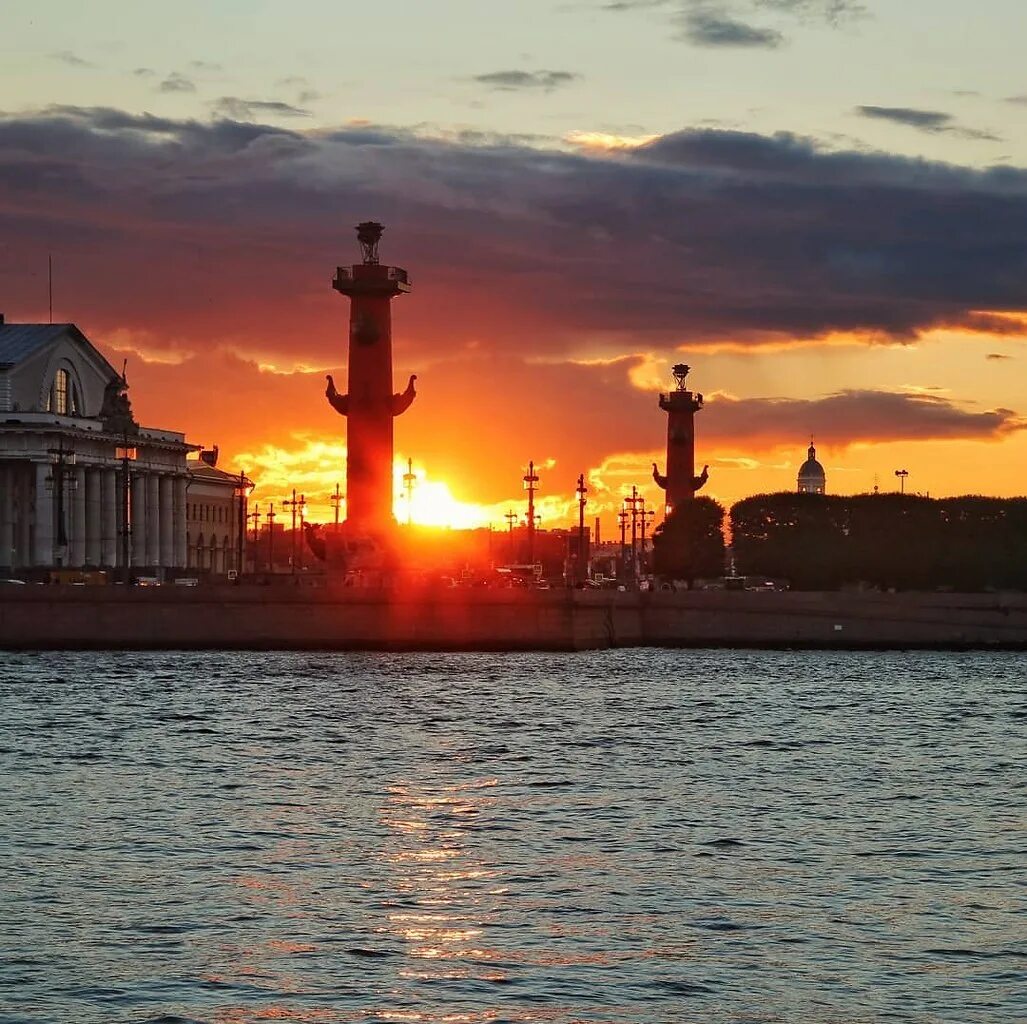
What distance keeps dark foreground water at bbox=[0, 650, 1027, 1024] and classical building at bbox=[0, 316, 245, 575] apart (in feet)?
184

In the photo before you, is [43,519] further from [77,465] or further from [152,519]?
[152,519]

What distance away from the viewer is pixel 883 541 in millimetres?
96688

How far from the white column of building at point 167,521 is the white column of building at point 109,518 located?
6.12 m

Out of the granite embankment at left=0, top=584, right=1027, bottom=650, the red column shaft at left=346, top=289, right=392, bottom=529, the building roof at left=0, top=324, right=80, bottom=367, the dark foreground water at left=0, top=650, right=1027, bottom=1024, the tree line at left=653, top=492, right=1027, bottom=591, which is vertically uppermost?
the building roof at left=0, top=324, right=80, bottom=367

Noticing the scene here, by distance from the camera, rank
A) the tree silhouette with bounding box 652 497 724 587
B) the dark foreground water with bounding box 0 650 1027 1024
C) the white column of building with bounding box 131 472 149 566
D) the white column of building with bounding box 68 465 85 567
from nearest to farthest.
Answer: the dark foreground water with bounding box 0 650 1027 1024 < the white column of building with bounding box 68 465 85 567 < the tree silhouette with bounding box 652 497 724 587 < the white column of building with bounding box 131 472 149 566

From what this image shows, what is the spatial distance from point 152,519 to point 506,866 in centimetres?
9105

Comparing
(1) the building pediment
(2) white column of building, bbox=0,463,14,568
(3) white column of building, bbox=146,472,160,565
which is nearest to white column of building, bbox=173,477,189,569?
(3) white column of building, bbox=146,472,160,565

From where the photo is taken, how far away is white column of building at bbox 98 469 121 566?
107m

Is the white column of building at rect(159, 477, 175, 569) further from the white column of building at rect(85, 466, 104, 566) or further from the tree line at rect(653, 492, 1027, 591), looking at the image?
the tree line at rect(653, 492, 1027, 591)

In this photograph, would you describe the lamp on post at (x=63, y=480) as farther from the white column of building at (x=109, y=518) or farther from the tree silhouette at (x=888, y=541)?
the tree silhouette at (x=888, y=541)

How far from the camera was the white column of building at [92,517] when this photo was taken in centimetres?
10525

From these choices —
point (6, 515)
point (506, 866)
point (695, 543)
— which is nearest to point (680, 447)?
point (695, 543)

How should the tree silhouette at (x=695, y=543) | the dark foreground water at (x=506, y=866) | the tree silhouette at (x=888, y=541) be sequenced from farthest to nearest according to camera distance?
the tree silhouette at (x=695, y=543) < the tree silhouette at (x=888, y=541) < the dark foreground water at (x=506, y=866)

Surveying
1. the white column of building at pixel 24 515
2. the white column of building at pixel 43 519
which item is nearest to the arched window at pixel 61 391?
the white column of building at pixel 24 515
